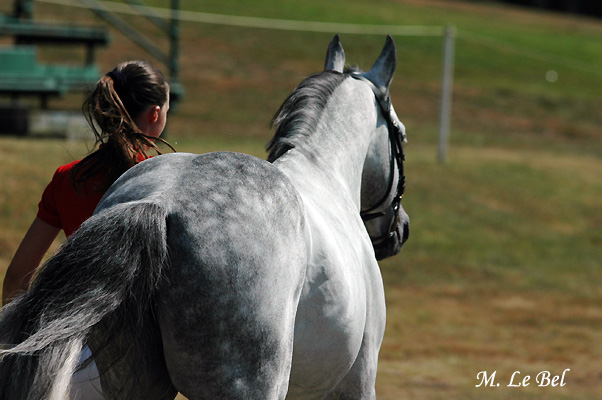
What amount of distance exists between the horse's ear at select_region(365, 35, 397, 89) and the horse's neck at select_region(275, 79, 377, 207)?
0.48 ft

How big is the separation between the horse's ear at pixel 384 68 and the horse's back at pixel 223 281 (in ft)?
4.83

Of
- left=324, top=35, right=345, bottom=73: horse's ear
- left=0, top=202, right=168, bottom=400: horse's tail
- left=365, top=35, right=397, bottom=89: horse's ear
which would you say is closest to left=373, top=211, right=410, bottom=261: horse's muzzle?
left=365, top=35, right=397, bottom=89: horse's ear

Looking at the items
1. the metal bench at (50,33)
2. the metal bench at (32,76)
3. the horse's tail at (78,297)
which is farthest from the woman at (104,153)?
the metal bench at (50,33)

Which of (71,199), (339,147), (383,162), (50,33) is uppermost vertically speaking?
(339,147)

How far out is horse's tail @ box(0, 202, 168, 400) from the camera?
5.91ft

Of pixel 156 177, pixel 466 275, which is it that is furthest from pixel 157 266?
pixel 466 275

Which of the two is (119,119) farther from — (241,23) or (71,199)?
(241,23)

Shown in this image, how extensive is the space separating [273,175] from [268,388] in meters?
0.58

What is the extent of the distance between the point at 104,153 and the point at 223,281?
3.00 feet

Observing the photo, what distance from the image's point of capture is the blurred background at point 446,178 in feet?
23.4

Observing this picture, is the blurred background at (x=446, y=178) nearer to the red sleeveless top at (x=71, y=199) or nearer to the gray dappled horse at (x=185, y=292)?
the red sleeveless top at (x=71, y=199)

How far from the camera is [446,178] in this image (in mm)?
11453

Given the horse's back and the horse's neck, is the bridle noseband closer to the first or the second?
the horse's neck

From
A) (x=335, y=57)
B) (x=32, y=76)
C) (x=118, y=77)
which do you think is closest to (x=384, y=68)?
(x=335, y=57)
